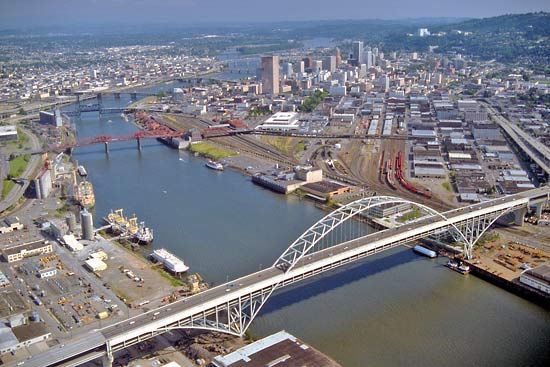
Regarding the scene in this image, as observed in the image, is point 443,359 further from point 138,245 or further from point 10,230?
point 10,230

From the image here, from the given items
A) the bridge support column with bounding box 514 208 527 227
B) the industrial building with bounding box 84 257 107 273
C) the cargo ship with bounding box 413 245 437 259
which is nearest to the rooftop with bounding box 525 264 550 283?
the cargo ship with bounding box 413 245 437 259

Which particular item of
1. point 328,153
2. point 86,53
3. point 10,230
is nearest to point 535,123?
point 328,153

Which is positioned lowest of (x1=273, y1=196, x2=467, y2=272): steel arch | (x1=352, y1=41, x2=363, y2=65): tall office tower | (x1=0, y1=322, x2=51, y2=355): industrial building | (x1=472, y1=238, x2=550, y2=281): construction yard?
(x1=472, y1=238, x2=550, y2=281): construction yard

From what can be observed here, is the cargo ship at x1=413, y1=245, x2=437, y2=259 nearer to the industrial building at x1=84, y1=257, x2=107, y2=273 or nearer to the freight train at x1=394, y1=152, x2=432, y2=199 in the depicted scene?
the freight train at x1=394, y1=152, x2=432, y2=199

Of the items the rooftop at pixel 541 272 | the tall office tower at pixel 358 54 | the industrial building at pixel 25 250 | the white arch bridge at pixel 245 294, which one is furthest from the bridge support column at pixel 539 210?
the tall office tower at pixel 358 54

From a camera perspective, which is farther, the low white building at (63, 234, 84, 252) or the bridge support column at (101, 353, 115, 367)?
the low white building at (63, 234, 84, 252)

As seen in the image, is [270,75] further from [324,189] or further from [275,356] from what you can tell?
[275,356]

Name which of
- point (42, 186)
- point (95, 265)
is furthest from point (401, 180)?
point (42, 186)
